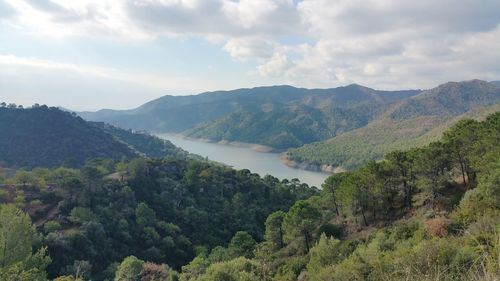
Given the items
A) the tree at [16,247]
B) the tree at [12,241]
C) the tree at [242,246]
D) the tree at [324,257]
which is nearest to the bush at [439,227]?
the tree at [324,257]

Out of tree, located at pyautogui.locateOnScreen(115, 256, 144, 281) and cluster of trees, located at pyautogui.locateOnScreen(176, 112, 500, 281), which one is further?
tree, located at pyautogui.locateOnScreen(115, 256, 144, 281)

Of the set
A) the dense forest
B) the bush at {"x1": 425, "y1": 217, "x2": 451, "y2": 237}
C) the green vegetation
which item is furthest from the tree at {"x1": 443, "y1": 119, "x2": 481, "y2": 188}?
the green vegetation

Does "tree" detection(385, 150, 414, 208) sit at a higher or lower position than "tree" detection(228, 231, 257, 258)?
higher

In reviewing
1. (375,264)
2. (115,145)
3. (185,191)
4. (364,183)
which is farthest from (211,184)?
(115,145)

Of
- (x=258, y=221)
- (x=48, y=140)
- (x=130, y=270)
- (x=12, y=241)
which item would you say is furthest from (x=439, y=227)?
(x=48, y=140)

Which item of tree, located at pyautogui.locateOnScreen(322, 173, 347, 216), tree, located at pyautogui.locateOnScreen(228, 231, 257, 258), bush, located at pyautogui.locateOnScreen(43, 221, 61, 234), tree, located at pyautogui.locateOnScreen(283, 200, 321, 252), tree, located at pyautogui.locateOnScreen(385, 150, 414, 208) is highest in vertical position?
tree, located at pyautogui.locateOnScreen(385, 150, 414, 208)

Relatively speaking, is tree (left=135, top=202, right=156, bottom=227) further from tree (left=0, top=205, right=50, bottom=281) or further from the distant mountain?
the distant mountain

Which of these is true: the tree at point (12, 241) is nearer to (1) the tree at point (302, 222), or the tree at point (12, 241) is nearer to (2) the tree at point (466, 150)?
(1) the tree at point (302, 222)
